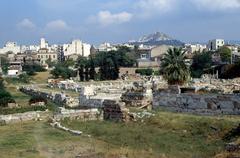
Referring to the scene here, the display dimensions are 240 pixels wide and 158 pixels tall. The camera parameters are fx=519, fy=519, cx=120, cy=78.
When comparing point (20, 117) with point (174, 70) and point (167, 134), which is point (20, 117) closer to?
point (167, 134)

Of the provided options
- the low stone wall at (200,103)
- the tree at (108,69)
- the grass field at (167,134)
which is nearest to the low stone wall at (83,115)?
the grass field at (167,134)

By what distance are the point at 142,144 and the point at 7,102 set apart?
31548mm

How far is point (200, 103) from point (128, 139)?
907 cm

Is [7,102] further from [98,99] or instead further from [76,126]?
[76,126]

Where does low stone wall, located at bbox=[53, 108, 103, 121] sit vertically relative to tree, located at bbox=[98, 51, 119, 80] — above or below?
below

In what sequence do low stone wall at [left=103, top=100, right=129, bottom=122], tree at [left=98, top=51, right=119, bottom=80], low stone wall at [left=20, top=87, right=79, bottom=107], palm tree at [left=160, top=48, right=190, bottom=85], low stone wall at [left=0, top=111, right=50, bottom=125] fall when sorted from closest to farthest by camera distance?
1. low stone wall at [left=103, top=100, right=129, bottom=122]
2. low stone wall at [left=0, top=111, right=50, bottom=125]
3. palm tree at [left=160, top=48, right=190, bottom=85]
4. low stone wall at [left=20, top=87, right=79, bottom=107]
5. tree at [left=98, top=51, right=119, bottom=80]

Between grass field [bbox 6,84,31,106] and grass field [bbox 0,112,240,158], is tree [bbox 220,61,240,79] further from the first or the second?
grass field [bbox 0,112,240,158]

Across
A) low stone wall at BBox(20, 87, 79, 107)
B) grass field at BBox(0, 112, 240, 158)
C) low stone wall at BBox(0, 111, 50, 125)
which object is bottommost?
grass field at BBox(0, 112, 240, 158)

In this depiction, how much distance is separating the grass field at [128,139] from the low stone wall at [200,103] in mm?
3000

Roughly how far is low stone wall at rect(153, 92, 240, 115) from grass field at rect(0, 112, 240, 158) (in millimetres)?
3000

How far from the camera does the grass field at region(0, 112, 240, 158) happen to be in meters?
22.3

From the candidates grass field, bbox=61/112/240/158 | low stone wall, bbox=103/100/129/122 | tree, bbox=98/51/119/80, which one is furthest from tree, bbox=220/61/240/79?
grass field, bbox=61/112/240/158

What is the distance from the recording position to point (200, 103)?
109 feet

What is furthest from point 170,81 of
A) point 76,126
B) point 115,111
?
point 76,126
